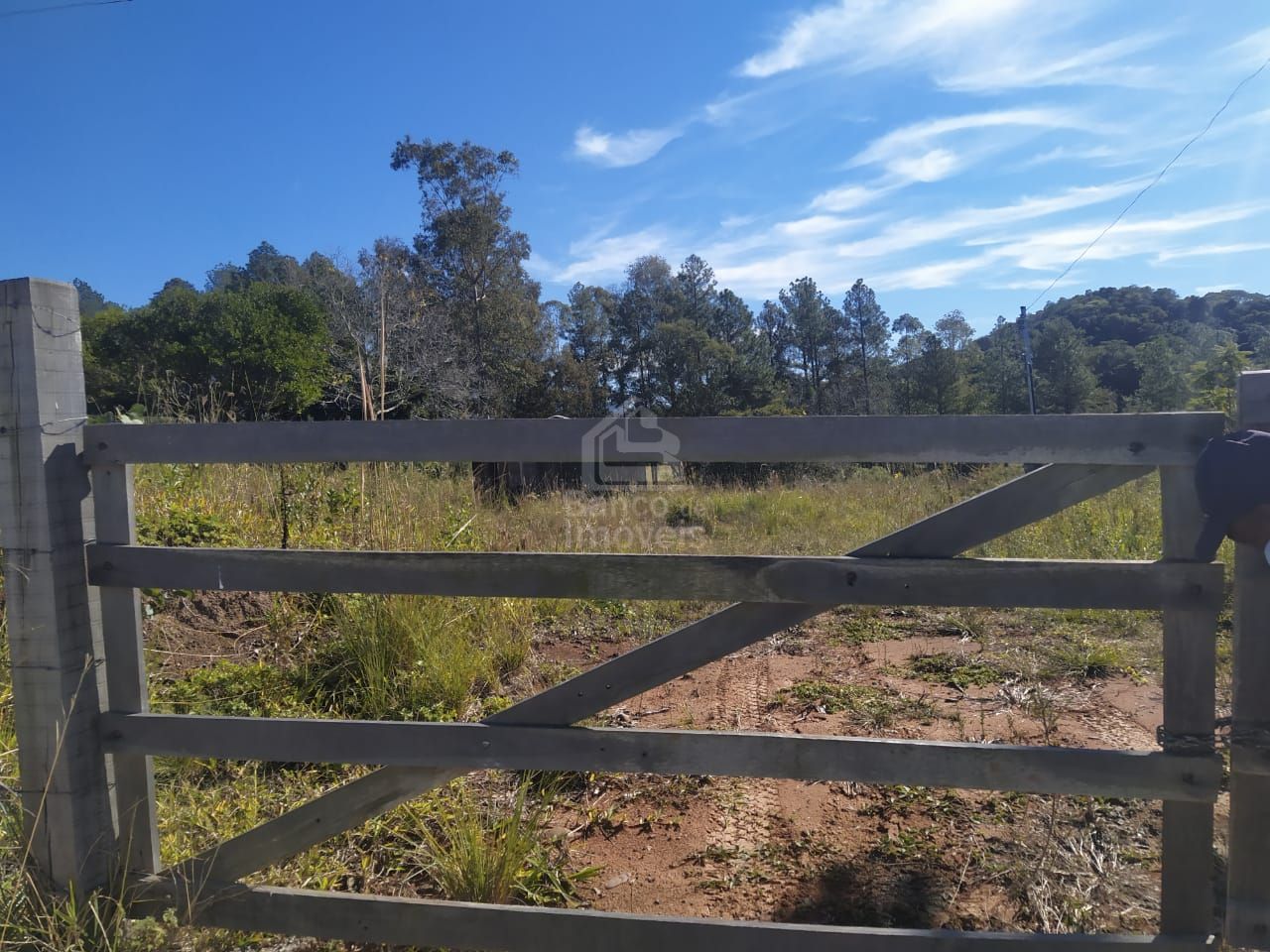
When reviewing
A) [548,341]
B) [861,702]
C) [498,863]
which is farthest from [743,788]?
[548,341]

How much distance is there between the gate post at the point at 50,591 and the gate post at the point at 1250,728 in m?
2.66

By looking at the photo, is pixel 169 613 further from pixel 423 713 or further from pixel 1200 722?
pixel 1200 722

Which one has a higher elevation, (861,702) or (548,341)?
(548,341)

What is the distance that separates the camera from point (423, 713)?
3541 mm

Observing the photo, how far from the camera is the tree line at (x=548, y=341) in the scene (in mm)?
13172

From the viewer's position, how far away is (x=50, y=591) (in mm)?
1953

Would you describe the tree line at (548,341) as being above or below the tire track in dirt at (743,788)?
above

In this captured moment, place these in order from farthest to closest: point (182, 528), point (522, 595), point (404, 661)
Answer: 1. point (182, 528)
2. point (404, 661)
3. point (522, 595)

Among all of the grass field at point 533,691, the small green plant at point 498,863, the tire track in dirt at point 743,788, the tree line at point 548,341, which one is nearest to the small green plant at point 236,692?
the grass field at point 533,691

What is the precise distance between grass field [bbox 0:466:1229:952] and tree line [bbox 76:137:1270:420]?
662 cm

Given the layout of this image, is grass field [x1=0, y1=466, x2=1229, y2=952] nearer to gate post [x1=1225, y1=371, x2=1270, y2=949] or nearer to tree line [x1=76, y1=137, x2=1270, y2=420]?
gate post [x1=1225, y1=371, x2=1270, y2=949]

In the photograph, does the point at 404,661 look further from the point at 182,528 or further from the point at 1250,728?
the point at 1250,728

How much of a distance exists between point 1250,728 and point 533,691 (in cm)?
287

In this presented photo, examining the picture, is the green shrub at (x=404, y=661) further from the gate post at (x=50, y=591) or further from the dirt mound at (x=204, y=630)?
the gate post at (x=50, y=591)
